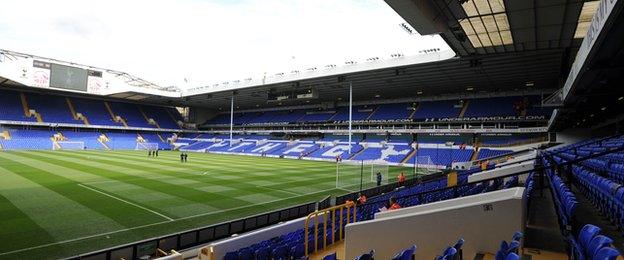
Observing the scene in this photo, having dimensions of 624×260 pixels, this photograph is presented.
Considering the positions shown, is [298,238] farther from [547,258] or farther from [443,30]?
[443,30]

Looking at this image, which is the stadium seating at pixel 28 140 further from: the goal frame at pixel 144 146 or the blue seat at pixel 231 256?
the blue seat at pixel 231 256

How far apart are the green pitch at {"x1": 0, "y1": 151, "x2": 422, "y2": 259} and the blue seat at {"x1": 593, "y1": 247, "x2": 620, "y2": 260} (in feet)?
36.6

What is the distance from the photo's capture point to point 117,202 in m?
15.7

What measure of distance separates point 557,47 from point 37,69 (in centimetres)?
5334

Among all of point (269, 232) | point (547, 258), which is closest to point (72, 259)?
point (269, 232)

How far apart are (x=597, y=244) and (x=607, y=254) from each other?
1.66 feet

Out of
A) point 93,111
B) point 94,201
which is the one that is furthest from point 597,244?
point 93,111

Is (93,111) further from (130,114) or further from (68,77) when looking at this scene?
(68,77)

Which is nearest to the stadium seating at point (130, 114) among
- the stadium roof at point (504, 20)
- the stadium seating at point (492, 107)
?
the stadium seating at point (492, 107)

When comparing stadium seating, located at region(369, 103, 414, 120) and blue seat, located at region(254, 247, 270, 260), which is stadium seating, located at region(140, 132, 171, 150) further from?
blue seat, located at region(254, 247, 270, 260)

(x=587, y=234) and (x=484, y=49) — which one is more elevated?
(x=484, y=49)

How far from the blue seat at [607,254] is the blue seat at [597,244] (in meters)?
0.14

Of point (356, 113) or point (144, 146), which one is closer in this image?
point (356, 113)

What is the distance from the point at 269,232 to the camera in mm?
10508
